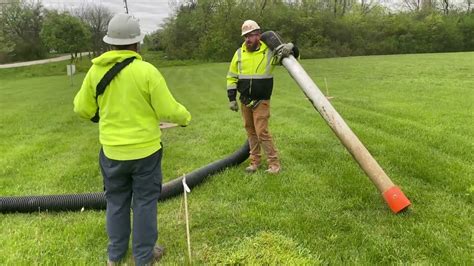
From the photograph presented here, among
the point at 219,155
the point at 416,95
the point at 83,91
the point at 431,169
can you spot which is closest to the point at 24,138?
the point at 219,155

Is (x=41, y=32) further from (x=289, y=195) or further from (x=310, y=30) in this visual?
(x=289, y=195)

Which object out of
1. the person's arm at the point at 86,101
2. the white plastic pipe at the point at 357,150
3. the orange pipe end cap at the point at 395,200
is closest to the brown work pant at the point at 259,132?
the white plastic pipe at the point at 357,150

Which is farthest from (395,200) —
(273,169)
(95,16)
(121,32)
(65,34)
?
(95,16)

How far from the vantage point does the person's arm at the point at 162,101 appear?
3.32m

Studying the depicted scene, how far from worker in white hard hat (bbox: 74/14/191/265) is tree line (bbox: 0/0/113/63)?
48375 mm

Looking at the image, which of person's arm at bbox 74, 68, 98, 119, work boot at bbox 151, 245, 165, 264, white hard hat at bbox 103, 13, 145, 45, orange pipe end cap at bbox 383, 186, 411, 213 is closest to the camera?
white hard hat at bbox 103, 13, 145, 45

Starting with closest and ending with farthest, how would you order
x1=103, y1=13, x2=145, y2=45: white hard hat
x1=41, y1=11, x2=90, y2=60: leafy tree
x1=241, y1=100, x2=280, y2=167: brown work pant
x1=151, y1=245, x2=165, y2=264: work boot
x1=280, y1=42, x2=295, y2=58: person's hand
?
x1=103, y1=13, x2=145, y2=45: white hard hat
x1=151, y1=245, x2=165, y2=264: work boot
x1=280, y1=42, x2=295, y2=58: person's hand
x1=241, y1=100, x2=280, y2=167: brown work pant
x1=41, y1=11, x2=90, y2=60: leafy tree

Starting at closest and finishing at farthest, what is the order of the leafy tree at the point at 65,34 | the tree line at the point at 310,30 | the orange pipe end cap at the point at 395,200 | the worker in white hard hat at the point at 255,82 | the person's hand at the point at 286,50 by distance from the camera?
the orange pipe end cap at the point at 395,200, the person's hand at the point at 286,50, the worker in white hard hat at the point at 255,82, the leafy tree at the point at 65,34, the tree line at the point at 310,30

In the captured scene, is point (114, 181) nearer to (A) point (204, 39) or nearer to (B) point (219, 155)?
(B) point (219, 155)

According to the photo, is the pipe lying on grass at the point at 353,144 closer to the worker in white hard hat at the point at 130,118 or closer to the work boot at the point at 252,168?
the work boot at the point at 252,168

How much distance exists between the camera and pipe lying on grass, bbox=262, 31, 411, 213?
456cm

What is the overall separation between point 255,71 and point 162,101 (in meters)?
2.85

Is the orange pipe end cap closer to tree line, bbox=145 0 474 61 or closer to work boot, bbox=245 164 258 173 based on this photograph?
work boot, bbox=245 164 258 173

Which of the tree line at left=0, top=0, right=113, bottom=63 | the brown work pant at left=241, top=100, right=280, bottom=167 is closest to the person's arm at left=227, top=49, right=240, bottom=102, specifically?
the brown work pant at left=241, top=100, right=280, bottom=167
